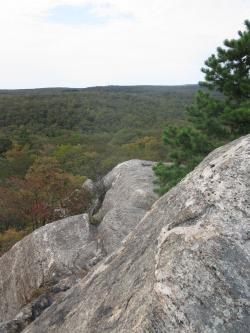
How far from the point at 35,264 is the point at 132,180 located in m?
8.14

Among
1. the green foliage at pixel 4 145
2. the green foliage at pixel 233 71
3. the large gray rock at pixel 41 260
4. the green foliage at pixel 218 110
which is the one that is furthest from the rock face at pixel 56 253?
the green foliage at pixel 4 145

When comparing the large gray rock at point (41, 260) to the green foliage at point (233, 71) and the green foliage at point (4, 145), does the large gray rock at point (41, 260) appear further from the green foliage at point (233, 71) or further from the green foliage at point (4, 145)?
the green foliage at point (4, 145)

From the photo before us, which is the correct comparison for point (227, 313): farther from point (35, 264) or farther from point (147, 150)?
point (147, 150)

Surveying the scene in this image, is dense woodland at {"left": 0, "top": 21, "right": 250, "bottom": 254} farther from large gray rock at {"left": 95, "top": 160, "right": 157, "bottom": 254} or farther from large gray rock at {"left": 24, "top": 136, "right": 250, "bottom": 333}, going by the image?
large gray rock at {"left": 24, "top": 136, "right": 250, "bottom": 333}

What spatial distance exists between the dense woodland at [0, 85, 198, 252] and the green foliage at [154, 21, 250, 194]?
9.93ft

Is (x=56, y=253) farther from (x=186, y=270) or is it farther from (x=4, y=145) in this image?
(x=4, y=145)

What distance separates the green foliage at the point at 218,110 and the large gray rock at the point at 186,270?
9.10 m

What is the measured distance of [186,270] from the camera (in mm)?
4977

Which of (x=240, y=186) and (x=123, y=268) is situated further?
(x=123, y=268)

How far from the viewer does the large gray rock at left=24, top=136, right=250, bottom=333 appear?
473 centimetres

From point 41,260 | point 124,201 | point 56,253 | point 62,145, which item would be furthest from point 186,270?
point 62,145

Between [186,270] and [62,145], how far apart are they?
58674mm

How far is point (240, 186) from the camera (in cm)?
552

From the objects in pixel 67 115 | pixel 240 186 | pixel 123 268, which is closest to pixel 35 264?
pixel 123 268
